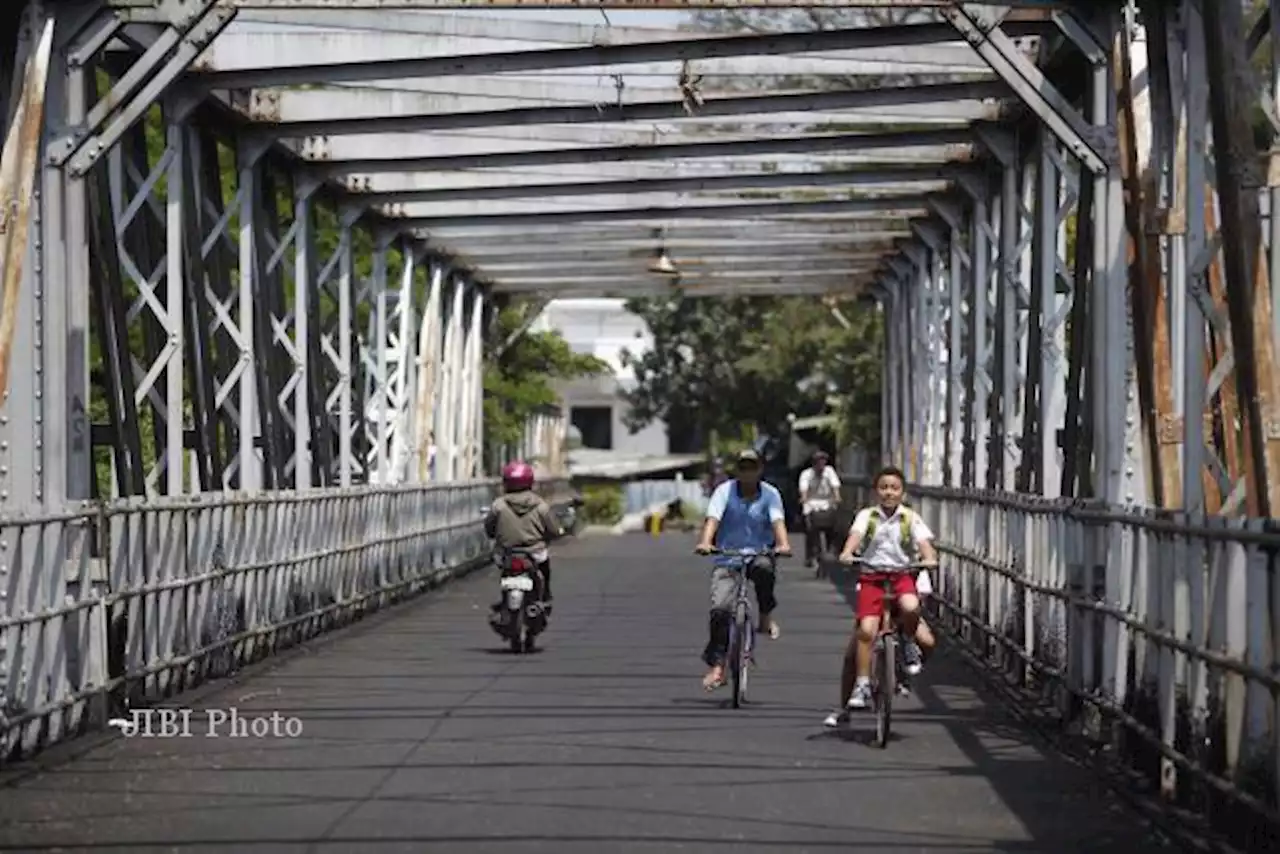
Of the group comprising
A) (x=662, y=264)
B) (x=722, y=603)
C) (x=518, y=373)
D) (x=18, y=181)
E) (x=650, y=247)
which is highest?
(x=650, y=247)

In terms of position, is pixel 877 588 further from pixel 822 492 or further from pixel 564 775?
pixel 822 492

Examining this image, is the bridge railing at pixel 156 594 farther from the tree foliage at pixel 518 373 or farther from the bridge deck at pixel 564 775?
the tree foliage at pixel 518 373

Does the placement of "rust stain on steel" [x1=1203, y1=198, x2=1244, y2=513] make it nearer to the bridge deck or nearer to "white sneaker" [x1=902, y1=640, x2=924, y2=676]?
the bridge deck

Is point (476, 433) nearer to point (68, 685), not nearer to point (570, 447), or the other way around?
point (68, 685)

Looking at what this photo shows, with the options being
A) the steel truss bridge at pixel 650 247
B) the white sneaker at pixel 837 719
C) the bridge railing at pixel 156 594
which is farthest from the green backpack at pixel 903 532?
the bridge railing at pixel 156 594

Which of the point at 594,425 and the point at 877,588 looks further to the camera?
the point at 594,425

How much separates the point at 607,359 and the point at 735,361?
290 inches

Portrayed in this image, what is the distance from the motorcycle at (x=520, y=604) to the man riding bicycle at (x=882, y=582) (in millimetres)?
6122

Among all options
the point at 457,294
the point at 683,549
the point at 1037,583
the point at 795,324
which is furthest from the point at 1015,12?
the point at 795,324

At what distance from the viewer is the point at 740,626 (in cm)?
1659

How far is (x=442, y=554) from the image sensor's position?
34938 millimetres

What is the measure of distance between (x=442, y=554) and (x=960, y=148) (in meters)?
10.6

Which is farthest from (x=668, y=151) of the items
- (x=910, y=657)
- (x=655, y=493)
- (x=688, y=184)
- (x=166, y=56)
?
(x=655, y=493)

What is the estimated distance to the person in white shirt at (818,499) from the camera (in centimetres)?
3622
